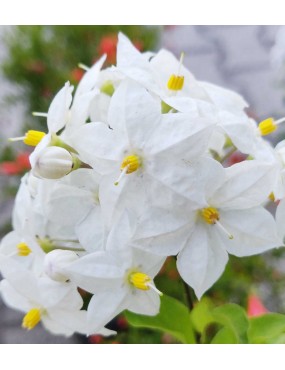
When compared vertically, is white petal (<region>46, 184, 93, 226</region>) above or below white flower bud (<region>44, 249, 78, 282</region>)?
above

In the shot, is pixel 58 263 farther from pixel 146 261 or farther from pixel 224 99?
pixel 224 99

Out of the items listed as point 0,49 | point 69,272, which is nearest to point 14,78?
point 0,49

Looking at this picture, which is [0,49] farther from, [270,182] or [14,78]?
[270,182]

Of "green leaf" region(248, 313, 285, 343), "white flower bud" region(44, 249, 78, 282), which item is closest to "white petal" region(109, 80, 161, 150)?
"white flower bud" region(44, 249, 78, 282)

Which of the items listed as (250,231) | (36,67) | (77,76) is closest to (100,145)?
(250,231)

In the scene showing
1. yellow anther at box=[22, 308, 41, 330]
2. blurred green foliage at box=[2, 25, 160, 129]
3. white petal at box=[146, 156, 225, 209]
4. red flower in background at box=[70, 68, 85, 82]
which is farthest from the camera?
blurred green foliage at box=[2, 25, 160, 129]

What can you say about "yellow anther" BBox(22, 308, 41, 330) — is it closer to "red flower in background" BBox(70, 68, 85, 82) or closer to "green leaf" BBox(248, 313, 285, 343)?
"green leaf" BBox(248, 313, 285, 343)
